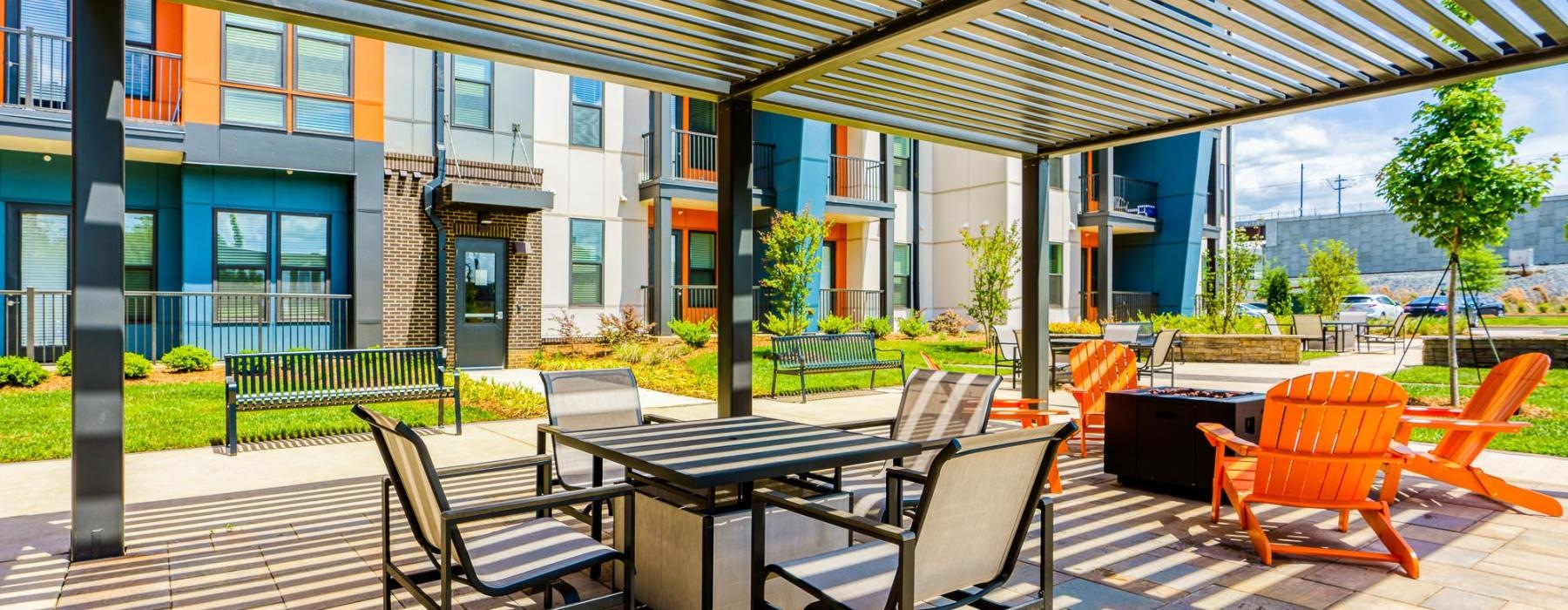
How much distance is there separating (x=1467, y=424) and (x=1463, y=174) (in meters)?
5.42

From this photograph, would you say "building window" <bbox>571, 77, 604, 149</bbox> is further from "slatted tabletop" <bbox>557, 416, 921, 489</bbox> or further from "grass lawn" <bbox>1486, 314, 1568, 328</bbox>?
"grass lawn" <bbox>1486, 314, 1568, 328</bbox>

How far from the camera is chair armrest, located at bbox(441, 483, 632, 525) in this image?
2887 mm

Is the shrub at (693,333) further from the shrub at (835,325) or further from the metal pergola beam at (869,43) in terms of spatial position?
the metal pergola beam at (869,43)

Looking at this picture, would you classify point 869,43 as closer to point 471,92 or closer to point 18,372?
point 18,372

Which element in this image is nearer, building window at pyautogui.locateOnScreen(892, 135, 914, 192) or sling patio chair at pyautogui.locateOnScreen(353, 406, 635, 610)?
sling patio chair at pyautogui.locateOnScreen(353, 406, 635, 610)

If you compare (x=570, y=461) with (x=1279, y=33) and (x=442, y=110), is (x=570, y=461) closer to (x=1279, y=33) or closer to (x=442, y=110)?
(x=1279, y=33)

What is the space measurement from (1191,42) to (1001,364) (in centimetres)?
971

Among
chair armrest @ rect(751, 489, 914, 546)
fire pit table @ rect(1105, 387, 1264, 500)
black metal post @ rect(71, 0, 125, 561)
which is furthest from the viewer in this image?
fire pit table @ rect(1105, 387, 1264, 500)

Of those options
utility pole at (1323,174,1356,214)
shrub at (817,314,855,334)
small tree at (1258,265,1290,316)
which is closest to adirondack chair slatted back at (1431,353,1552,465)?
shrub at (817,314,855,334)

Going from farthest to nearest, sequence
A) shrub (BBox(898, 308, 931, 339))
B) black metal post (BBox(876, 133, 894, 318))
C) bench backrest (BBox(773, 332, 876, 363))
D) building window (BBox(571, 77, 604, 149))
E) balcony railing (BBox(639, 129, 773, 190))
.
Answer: black metal post (BBox(876, 133, 894, 318))
shrub (BBox(898, 308, 931, 339))
balcony railing (BBox(639, 129, 773, 190))
building window (BBox(571, 77, 604, 149))
bench backrest (BBox(773, 332, 876, 363))

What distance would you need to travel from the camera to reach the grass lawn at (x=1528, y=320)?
3079 cm

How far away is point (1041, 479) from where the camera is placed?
Result: 3098 millimetres

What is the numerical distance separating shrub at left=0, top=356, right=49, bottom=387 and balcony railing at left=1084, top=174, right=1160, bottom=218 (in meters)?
23.4

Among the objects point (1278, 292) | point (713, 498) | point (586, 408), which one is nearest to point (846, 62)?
point (586, 408)
